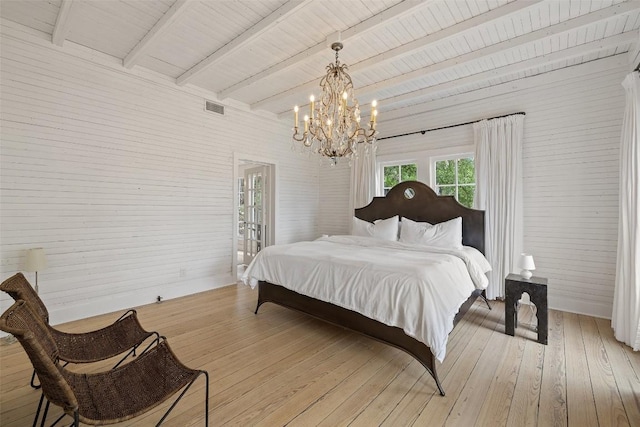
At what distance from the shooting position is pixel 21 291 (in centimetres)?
171

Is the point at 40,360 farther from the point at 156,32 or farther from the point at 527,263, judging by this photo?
the point at 527,263

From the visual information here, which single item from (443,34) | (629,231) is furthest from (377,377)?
(443,34)

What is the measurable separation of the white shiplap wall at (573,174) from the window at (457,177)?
735mm

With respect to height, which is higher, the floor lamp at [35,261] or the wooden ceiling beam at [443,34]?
the wooden ceiling beam at [443,34]

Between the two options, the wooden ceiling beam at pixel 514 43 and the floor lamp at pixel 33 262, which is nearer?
the wooden ceiling beam at pixel 514 43

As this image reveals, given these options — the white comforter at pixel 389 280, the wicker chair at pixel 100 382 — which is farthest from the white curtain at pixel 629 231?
the wicker chair at pixel 100 382

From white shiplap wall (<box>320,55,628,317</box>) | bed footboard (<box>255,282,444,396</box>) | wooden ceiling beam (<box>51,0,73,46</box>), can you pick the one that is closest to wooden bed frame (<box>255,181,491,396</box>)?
bed footboard (<box>255,282,444,396</box>)

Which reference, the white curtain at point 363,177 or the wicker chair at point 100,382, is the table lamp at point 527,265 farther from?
the wicker chair at point 100,382

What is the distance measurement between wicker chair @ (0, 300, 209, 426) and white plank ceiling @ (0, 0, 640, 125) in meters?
2.59

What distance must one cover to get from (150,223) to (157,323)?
4.57 ft

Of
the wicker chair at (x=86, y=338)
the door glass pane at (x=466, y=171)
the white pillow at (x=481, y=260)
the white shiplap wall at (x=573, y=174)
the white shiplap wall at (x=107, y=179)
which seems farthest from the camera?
the door glass pane at (x=466, y=171)

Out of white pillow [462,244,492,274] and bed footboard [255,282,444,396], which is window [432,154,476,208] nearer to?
white pillow [462,244,492,274]

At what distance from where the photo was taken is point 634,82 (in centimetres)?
263

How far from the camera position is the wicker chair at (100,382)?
1.17 meters
